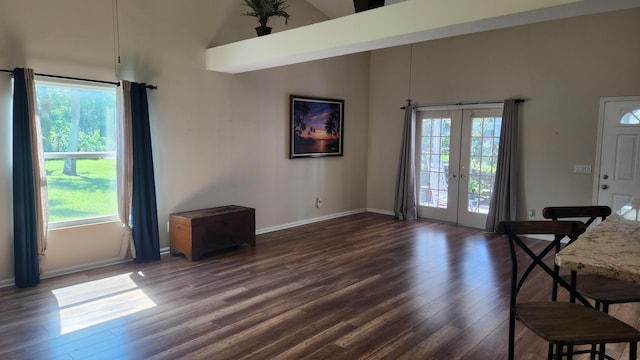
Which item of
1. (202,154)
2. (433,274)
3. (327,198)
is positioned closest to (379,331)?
(433,274)

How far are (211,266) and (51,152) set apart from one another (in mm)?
1981

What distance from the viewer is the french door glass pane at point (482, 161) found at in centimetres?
652

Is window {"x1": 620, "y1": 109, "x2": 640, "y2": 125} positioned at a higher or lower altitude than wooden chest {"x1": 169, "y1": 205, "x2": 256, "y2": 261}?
higher

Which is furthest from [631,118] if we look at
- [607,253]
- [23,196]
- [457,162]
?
[23,196]

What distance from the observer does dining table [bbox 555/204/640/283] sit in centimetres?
141

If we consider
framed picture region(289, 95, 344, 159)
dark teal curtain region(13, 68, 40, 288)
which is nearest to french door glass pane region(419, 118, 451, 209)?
framed picture region(289, 95, 344, 159)

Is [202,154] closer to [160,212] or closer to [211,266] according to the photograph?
[160,212]

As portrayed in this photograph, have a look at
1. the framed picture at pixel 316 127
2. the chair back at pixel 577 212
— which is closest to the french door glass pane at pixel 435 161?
the framed picture at pixel 316 127

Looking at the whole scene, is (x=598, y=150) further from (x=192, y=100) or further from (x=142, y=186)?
(x=142, y=186)

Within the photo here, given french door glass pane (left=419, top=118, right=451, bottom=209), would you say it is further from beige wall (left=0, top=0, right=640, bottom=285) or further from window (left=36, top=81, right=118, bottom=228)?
window (left=36, top=81, right=118, bottom=228)

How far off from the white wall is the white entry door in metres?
3.80

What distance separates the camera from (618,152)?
543cm

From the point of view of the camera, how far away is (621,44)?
534 cm

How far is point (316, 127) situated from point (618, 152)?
4.20 meters
